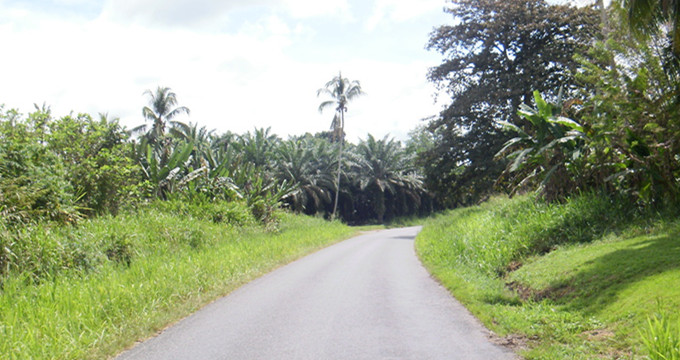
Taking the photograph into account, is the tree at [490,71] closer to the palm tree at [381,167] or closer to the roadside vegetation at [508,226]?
the roadside vegetation at [508,226]

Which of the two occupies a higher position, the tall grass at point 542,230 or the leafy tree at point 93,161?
Answer: the leafy tree at point 93,161

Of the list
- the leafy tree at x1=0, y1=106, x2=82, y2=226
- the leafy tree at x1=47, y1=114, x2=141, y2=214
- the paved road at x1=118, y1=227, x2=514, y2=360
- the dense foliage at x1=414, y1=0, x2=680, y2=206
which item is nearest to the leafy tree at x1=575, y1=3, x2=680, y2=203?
the dense foliage at x1=414, y1=0, x2=680, y2=206

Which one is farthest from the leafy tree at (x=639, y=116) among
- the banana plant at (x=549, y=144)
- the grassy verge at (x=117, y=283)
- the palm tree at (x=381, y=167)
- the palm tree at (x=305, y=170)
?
the palm tree at (x=381, y=167)

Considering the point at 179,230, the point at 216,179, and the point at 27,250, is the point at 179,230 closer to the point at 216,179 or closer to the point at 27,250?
the point at 27,250

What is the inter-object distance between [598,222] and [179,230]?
11981mm

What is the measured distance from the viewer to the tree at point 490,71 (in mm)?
24562

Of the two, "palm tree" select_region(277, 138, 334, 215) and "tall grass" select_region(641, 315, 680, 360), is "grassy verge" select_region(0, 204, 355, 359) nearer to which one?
"tall grass" select_region(641, 315, 680, 360)

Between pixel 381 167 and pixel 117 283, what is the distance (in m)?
43.7

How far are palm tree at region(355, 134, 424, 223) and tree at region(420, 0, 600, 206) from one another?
21.7 m

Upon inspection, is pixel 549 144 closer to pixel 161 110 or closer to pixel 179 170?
pixel 179 170

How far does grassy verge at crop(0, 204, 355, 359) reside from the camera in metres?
6.60

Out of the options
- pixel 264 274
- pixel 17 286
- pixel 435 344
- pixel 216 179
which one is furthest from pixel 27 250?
pixel 216 179

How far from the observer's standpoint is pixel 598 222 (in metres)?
11.8

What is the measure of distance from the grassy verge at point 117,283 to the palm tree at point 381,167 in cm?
3353
